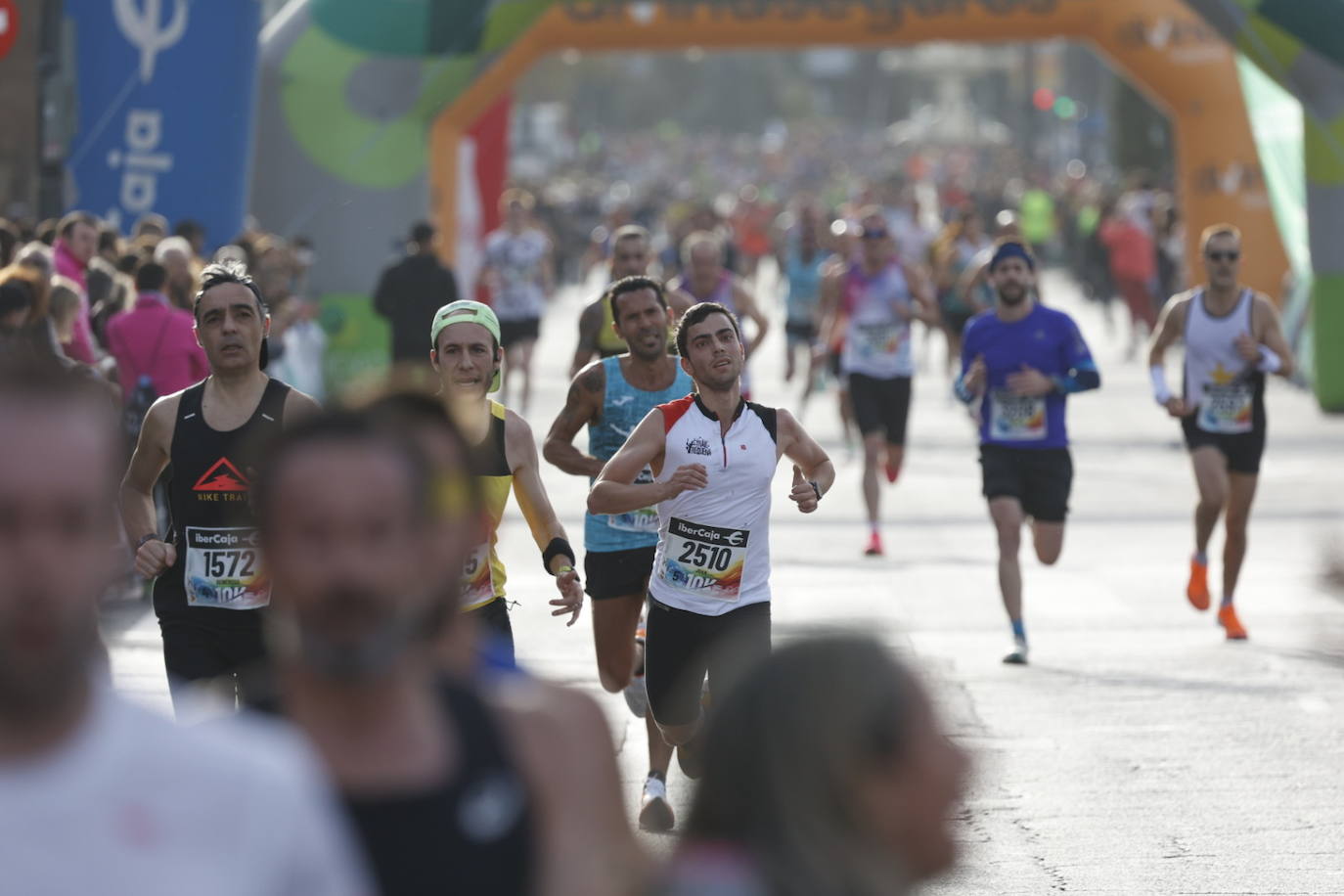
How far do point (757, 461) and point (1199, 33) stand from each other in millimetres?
14893

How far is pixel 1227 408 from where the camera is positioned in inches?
399

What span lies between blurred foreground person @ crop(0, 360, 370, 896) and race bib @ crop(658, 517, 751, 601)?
4.49 metres

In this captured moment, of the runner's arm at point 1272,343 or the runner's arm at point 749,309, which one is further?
the runner's arm at point 749,309

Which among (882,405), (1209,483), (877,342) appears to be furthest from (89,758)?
(877,342)

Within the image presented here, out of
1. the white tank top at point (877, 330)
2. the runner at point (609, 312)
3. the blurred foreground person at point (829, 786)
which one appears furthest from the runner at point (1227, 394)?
the blurred foreground person at point (829, 786)

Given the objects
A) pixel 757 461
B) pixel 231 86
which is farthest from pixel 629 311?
pixel 231 86

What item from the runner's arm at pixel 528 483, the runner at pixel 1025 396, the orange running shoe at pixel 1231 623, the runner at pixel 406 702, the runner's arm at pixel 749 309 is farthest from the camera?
the runner's arm at pixel 749 309

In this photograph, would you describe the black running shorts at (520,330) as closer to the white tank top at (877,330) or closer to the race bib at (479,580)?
the white tank top at (877,330)

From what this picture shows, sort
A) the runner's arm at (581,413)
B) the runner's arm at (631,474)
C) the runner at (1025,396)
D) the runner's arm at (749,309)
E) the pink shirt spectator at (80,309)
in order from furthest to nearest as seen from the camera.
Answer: the runner's arm at (749,309), the pink shirt spectator at (80,309), the runner at (1025,396), the runner's arm at (581,413), the runner's arm at (631,474)

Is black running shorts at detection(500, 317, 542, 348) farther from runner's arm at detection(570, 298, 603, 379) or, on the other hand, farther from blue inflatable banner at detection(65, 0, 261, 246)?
runner's arm at detection(570, 298, 603, 379)

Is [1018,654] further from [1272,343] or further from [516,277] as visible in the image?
[516,277]

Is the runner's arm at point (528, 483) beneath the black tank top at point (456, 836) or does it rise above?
above

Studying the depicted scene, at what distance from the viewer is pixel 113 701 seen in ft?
6.54

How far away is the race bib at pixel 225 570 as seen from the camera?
230 inches
